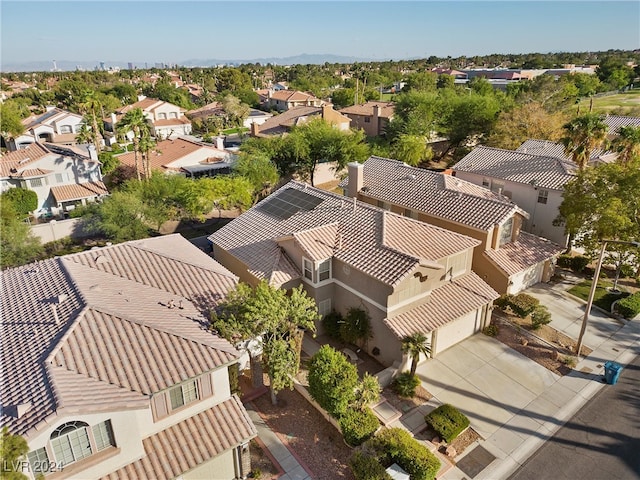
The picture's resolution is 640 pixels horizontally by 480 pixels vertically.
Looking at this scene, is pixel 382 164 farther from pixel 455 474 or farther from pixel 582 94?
pixel 582 94

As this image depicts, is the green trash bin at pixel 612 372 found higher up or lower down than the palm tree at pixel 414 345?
lower down

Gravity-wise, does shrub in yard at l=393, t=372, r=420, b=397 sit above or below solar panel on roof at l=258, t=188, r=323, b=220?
below

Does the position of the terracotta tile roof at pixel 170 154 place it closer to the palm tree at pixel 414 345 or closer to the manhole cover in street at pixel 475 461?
the palm tree at pixel 414 345

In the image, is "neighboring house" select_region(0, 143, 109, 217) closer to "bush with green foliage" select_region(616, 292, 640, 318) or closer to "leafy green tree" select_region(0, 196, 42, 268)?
"leafy green tree" select_region(0, 196, 42, 268)

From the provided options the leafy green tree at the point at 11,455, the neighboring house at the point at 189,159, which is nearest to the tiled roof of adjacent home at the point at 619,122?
the neighboring house at the point at 189,159

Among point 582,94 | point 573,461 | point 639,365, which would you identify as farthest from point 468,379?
point 582,94

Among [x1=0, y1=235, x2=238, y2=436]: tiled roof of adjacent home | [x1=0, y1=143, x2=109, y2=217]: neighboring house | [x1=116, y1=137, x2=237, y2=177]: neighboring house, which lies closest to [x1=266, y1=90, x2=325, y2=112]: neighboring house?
[x1=116, y1=137, x2=237, y2=177]: neighboring house
